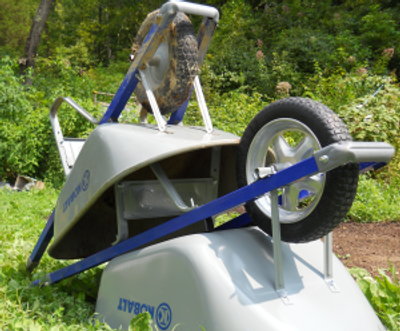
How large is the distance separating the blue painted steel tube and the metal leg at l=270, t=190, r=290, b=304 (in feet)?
0.22

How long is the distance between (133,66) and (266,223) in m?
1.04

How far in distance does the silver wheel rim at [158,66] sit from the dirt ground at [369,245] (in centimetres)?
204

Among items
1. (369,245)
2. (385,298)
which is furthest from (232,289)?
(369,245)

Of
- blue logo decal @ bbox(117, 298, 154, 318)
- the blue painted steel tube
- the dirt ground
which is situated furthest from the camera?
the dirt ground

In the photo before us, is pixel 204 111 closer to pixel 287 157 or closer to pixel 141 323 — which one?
Answer: pixel 287 157

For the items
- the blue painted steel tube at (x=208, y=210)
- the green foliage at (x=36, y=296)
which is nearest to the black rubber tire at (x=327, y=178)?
the blue painted steel tube at (x=208, y=210)

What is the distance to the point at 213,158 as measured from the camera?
2779mm

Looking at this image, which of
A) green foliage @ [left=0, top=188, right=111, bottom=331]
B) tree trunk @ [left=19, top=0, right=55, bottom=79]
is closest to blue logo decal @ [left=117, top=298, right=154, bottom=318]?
green foliage @ [left=0, top=188, right=111, bottom=331]

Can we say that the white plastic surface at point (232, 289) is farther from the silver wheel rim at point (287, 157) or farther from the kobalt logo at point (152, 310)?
the silver wheel rim at point (287, 157)

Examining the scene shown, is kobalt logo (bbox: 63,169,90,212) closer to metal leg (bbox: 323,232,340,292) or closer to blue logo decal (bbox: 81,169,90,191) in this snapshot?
blue logo decal (bbox: 81,169,90,191)

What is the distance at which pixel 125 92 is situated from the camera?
263 cm

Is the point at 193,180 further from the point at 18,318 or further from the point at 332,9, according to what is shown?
the point at 332,9

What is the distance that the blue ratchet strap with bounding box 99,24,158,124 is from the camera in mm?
2580

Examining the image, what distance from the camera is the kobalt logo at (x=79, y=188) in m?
2.43
